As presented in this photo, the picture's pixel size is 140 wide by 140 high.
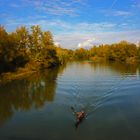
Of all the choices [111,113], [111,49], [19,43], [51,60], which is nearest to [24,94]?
[111,113]

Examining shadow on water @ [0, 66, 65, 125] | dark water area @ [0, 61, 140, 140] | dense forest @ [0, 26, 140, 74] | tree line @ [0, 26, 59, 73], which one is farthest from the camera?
tree line @ [0, 26, 59, 73]

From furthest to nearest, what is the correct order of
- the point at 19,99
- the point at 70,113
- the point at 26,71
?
the point at 26,71
the point at 19,99
the point at 70,113

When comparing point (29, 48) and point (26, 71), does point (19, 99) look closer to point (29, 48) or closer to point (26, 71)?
point (26, 71)

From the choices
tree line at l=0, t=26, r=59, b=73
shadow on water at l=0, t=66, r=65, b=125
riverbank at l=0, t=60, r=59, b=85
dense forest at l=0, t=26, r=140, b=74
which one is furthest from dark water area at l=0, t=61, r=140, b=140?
tree line at l=0, t=26, r=59, b=73

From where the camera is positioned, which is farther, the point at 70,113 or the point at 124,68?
the point at 124,68

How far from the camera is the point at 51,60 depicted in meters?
90.1

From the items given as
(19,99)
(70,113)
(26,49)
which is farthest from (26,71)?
(70,113)

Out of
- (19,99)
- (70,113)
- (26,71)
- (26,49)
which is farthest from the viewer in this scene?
(26,49)

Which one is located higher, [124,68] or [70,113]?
[124,68]

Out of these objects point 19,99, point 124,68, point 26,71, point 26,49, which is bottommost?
point 19,99

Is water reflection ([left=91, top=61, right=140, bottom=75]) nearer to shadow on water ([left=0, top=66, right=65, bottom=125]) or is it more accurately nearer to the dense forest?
the dense forest

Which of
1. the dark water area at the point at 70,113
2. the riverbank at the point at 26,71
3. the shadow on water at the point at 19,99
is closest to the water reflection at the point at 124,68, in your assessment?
the riverbank at the point at 26,71

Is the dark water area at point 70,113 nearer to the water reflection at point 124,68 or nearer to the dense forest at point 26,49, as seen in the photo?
the dense forest at point 26,49

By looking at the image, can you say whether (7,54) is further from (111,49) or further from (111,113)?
(111,49)
